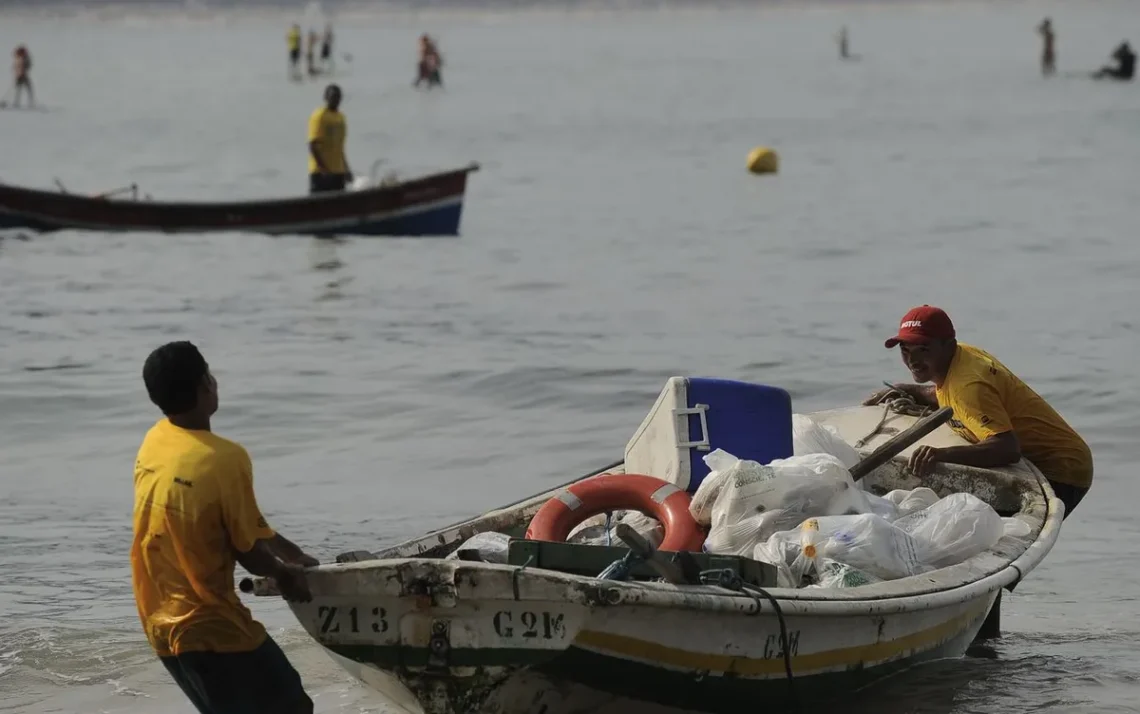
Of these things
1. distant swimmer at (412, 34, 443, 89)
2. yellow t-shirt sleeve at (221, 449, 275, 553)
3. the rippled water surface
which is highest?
distant swimmer at (412, 34, 443, 89)

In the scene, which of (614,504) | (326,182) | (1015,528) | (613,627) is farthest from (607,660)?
(326,182)

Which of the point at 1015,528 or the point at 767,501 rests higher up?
the point at 767,501

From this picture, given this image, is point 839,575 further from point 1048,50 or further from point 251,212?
point 1048,50

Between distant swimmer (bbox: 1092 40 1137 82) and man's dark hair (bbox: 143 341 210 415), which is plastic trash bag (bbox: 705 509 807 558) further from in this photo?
distant swimmer (bbox: 1092 40 1137 82)

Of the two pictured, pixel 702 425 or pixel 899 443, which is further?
pixel 899 443

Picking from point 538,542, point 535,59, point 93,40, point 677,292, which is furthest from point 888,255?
point 93,40

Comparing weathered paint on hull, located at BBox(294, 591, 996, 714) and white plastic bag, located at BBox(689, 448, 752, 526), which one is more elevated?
white plastic bag, located at BBox(689, 448, 752, 526)

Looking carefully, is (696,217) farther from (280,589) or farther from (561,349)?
(280,589)

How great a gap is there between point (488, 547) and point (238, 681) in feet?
5.87

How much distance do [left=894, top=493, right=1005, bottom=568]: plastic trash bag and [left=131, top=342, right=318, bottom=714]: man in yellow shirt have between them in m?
2.91

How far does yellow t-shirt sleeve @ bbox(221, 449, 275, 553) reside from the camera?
17.3 feet

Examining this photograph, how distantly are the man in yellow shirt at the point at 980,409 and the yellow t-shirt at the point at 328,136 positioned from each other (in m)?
12.8

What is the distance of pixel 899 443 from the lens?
7.94 meters

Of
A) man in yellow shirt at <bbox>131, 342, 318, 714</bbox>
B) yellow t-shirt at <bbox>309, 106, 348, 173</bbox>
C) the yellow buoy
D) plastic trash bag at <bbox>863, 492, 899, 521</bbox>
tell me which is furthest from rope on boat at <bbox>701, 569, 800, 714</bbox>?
the yellow buoy
